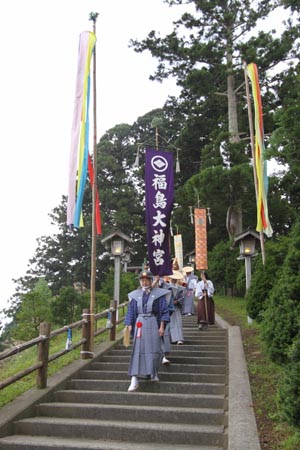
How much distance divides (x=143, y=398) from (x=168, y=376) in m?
1.06

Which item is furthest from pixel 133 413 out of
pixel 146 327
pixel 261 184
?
pixel 261 184

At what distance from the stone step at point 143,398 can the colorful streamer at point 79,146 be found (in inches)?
122

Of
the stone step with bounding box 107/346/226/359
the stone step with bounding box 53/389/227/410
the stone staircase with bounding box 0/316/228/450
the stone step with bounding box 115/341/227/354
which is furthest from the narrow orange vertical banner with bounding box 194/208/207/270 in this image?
the stone step with bounding box 53/389/227/410

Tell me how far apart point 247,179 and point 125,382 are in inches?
501

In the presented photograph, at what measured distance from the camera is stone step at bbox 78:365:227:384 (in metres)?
6.84

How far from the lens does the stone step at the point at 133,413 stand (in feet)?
17.7

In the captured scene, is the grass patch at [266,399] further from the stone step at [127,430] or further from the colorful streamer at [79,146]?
the colorful streamer at [79,146]

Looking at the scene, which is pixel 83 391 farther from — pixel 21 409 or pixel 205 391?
pixel 205 391

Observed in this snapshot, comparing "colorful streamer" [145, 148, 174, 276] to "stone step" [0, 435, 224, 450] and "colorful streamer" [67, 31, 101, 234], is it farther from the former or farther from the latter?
"stone step" [0, 435, 224, 450]

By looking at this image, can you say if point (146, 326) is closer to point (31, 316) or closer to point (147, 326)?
point (147, 326)

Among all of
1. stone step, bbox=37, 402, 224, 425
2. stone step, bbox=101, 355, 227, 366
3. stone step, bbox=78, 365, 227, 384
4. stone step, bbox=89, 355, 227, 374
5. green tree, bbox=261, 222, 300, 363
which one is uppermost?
green tree, bbox=261, 222, 300, 363

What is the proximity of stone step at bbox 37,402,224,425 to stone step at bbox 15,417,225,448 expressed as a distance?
13 centimetres

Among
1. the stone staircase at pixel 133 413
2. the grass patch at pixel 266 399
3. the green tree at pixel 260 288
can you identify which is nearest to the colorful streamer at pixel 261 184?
the green tree at pixel 260 288

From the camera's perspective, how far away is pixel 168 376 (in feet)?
23.2
